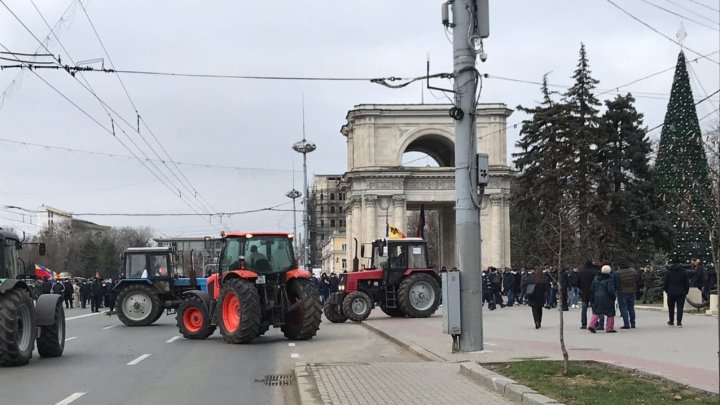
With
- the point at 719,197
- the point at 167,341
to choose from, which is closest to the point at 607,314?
the point at 167,341

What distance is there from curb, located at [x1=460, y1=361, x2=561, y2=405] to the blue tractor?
623 inches

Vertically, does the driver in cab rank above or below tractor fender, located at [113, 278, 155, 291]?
above

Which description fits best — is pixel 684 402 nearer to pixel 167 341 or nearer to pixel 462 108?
pixel 462 108

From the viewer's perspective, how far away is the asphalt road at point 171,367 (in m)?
11.2

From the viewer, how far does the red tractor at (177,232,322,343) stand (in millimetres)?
18938

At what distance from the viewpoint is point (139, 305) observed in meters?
27.5

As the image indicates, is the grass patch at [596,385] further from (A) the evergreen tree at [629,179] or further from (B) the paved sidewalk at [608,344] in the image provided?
(A) the evergreen tree at [629,179]

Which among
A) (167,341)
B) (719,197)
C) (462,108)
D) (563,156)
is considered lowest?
(167,341)

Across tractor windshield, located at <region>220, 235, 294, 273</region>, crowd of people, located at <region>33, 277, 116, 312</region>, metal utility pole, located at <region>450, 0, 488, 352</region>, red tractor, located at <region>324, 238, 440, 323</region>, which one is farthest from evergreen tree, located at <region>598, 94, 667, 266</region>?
metal utility pole, located at <region>450, 0, 488, 352</region>

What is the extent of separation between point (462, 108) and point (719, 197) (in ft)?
30.1

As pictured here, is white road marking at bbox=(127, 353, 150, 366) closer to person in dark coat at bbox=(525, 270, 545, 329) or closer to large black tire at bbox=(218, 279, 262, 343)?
large black tire at bbox=(218, 279, 262, 343)

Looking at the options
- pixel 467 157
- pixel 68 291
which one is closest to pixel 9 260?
pixel 467 157

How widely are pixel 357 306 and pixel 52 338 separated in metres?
13.2

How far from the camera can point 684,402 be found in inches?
343
